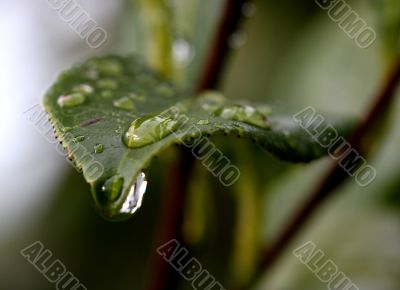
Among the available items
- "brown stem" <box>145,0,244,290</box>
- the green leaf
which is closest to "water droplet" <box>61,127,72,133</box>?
the green leaf

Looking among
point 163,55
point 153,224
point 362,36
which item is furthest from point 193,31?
point 153,224

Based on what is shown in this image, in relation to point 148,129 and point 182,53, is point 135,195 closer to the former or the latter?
point 148,129

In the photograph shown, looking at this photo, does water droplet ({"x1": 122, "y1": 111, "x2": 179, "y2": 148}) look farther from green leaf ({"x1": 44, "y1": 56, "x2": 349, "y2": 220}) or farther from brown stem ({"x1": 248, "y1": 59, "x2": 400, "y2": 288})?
brown stem ({"x1": 248, "y1": 59, "x2": 400, "y2": 288})

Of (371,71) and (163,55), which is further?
(371,71)

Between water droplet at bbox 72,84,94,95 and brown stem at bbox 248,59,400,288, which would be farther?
brown stem at bbox 248,59,400,288

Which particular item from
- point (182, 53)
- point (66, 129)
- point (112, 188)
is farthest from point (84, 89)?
point (182, 53)

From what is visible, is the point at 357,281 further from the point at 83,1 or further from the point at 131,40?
the point at 83,1

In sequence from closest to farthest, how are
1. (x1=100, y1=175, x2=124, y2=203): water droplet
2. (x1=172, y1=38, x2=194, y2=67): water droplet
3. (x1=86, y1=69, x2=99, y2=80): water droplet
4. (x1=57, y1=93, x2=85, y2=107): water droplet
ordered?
(x1=100, y1=175, x2=124, y2=203): water droplet, (x1=57, y1=93, x2=85, y2=107): water droplet, (x1=86, y1=69, x2=99, y2=80): water droplet, (x1=172, y1=38, x2=194, y2=67): water droplet
